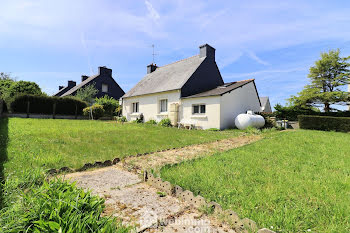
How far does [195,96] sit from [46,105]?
15434mm

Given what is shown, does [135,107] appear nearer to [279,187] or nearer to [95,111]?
[95,111]

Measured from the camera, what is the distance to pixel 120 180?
116 inches

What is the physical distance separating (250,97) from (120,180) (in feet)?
46.3

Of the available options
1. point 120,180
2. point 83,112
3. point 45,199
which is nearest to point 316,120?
point 120,180

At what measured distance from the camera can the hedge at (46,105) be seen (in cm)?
1630

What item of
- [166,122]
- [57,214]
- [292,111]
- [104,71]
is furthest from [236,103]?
[104,71]

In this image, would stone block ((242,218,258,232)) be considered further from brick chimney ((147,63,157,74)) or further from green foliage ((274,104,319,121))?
brick chimney ((147,63,157,74))

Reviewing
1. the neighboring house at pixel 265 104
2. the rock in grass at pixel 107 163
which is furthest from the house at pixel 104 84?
the neighboring house at pixel 265 104

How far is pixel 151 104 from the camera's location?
662 inches

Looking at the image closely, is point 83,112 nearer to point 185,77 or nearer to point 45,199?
point 185,77

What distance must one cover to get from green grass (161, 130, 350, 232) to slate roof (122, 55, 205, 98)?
11.0 m

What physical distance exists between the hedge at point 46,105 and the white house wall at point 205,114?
12754 millimetres

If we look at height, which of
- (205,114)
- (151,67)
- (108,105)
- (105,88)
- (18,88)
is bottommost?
(205,114)

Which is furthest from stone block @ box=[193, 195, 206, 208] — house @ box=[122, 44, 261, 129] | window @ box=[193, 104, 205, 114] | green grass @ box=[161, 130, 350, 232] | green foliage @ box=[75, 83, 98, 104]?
green foliage @ box=[75, 83, 98, 104]
